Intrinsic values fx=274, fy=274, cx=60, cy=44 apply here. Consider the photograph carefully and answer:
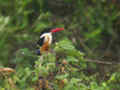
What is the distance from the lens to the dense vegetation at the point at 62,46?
1.69 meters

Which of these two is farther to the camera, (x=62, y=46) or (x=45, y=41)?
(x=45, y=41)

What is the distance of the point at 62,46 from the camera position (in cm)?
174

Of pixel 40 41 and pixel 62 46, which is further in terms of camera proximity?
pixel 40 41

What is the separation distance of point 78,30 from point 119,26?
0.95 metres

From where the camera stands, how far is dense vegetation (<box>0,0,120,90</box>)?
1.69 metres

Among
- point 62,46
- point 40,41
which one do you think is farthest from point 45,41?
point 62,46

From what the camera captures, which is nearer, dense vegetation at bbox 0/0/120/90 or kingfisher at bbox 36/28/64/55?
dense vegetation at bbox 0/0/120/90

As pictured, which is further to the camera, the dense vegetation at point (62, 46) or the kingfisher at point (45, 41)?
the kingfisher at point (45, 41)

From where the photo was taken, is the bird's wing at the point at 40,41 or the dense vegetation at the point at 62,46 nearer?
the dense vegetation at the point at 62,46

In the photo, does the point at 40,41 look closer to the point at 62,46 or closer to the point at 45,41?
the point at 45,41

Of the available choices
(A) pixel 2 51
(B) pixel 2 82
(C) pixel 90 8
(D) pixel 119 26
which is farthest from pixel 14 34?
(D) pixel 119 26

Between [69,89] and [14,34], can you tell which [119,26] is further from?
[69,89]

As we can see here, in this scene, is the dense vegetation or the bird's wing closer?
the dense vegetation

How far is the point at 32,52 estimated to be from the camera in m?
1.90
